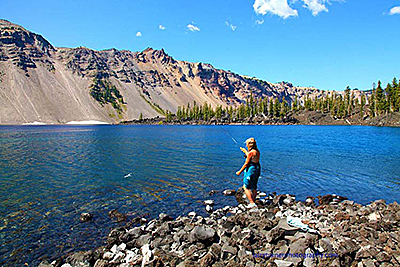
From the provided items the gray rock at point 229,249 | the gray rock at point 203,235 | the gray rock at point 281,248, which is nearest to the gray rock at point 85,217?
the gray rock at point 203,235

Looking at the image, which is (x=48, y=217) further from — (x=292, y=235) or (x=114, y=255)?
(x=292, y=235)

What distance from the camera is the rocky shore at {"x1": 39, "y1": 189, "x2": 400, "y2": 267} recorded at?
7.96 meters

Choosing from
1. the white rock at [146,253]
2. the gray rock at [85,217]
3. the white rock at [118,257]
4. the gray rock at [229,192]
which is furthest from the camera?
the gray rock at [229,192]

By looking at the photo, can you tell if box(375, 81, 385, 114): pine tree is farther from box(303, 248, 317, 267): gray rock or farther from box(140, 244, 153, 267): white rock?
box(140, 244, 153, 267): white rock

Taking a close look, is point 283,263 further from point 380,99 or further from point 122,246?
point 380,99

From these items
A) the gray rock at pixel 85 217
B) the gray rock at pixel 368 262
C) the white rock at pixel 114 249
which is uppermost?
the gray rock at pixel 368 262

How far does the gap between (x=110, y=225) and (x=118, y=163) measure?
63.9 feet

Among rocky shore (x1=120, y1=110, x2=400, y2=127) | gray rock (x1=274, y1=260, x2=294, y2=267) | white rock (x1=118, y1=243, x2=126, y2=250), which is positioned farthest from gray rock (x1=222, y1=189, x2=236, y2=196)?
rocky shore (x1=120, y1=110, x2=400, y2=127)

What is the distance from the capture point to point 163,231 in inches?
434

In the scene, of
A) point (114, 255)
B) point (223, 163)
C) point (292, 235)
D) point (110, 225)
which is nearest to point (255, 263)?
point (292, 235)

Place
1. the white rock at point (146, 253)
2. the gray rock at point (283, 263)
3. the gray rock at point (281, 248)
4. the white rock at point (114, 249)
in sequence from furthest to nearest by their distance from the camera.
A: the white rock at point (114, 249), the white rock at point (146, 253), the gray rock at point (281, 248), the gray rock at point (283, 263)

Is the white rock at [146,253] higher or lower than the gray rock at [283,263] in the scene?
lower

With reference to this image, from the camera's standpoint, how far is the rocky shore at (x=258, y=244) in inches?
313

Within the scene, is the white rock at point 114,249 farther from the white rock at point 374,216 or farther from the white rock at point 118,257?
the white rock at point 374,216
